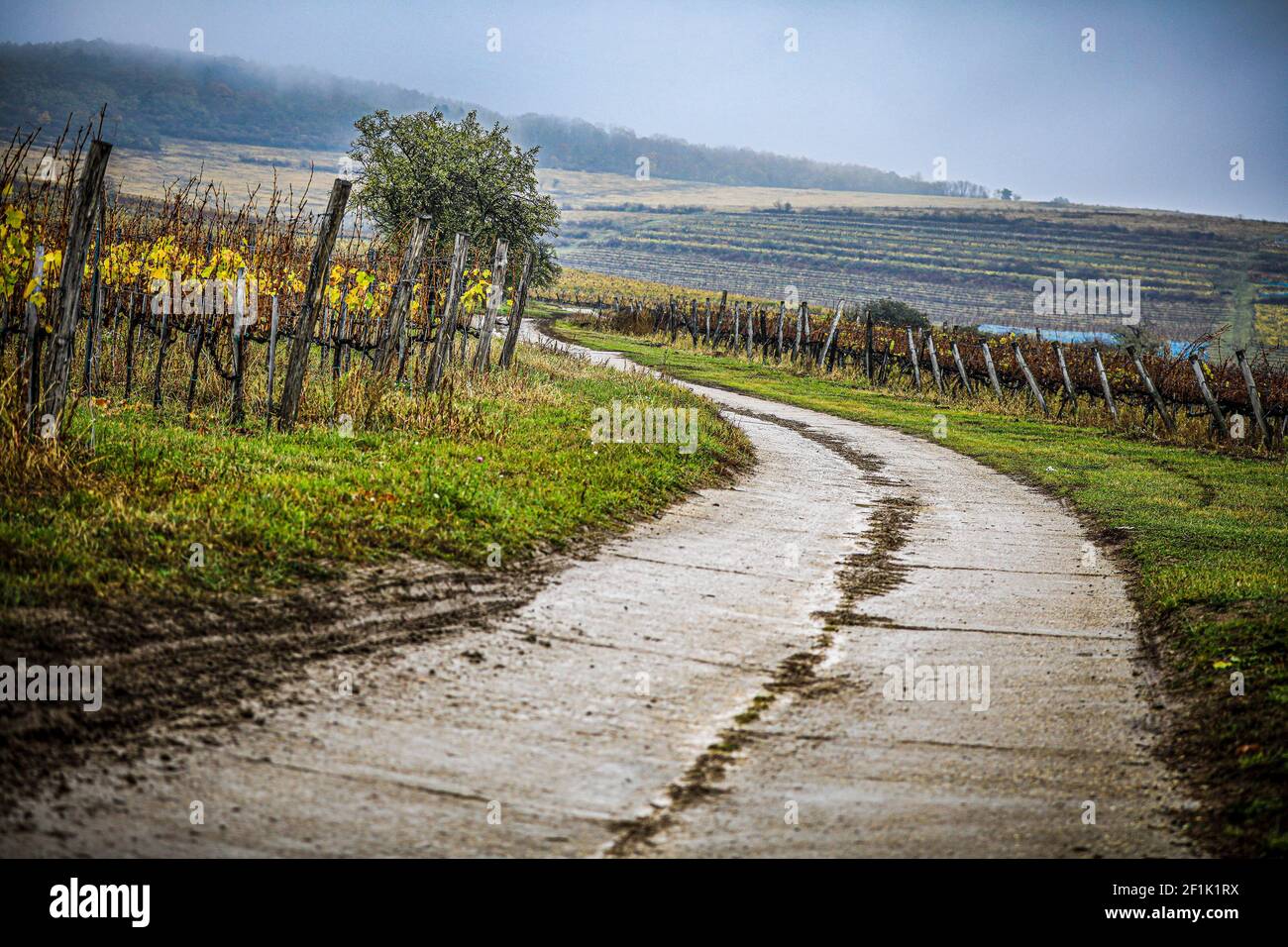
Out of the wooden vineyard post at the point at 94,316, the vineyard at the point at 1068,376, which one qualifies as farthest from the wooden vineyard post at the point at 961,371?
the wooden vineyard post at the point at 94,316

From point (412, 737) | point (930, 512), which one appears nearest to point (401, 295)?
point (930, 512)

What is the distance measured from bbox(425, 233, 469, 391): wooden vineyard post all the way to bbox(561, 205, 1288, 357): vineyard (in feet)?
213

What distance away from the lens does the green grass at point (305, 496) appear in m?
6.22

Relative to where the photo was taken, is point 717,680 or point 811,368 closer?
point 717,680

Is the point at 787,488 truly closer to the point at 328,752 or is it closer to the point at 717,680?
the point at 717,680

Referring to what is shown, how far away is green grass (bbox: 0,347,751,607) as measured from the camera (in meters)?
6.22

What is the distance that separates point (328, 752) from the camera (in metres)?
4.81

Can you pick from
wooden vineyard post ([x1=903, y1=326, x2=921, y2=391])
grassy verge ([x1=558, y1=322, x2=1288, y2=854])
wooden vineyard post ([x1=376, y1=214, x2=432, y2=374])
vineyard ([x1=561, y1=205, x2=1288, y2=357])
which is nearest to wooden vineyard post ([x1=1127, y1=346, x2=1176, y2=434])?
grassy verge ([x1=558, y1=322, x2=1288, y2=854])

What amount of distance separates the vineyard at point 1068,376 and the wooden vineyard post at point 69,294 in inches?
864

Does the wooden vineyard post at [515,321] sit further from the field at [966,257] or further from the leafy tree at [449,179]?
the field at [966,257]

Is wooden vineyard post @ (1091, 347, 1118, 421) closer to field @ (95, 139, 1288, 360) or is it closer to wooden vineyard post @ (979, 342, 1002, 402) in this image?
wooden vineyard post @ (979, 342, 1002, 402)

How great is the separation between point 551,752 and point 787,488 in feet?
32.0

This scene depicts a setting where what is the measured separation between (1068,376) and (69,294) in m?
25.6

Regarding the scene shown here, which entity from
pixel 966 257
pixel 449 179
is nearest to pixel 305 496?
pixel 449 179
